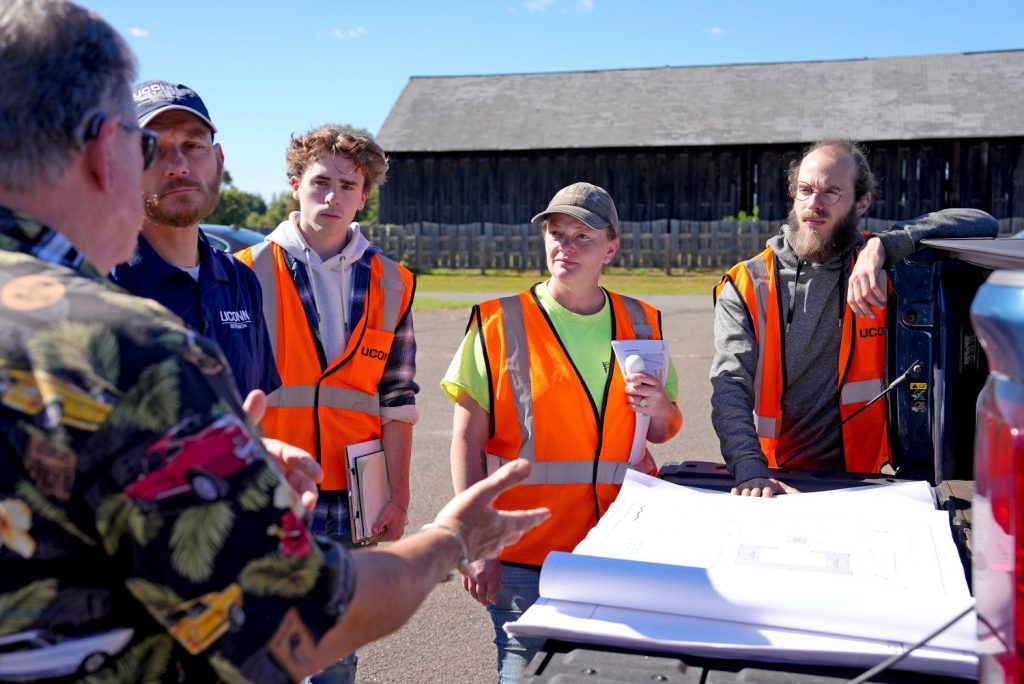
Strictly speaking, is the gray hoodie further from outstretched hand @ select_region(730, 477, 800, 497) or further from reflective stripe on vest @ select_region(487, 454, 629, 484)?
outstretched hand @ select_region(730, 477, 800, 497)

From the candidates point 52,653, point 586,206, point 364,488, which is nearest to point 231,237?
point 364,488

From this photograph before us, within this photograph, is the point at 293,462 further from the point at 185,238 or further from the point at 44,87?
the point at 185,238

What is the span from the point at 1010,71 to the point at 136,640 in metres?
39.6

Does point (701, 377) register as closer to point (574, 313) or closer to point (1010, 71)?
point (574, 313)

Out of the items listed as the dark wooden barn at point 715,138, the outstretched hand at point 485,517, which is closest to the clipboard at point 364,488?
the outstretched hand at point 485,517

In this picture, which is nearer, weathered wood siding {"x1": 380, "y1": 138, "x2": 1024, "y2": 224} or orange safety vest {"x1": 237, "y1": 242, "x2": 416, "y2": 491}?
orange safety vest {"x1": 237, "y1": 242, "x2": 416, "y2": 491}

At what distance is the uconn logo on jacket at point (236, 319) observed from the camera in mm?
3020

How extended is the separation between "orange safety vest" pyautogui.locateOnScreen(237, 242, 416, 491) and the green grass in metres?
17.1

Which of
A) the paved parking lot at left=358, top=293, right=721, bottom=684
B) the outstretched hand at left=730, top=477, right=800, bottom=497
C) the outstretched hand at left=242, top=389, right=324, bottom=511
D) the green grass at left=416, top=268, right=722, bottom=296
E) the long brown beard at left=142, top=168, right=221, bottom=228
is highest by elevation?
the long brown beard at left=142, top=168, right=221, bottom=228

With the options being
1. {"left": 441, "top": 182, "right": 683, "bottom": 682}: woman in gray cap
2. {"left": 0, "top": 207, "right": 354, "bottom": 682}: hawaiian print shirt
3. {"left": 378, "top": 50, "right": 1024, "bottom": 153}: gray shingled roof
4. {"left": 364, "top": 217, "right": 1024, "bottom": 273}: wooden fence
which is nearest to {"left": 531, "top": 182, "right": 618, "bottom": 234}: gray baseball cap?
{"left": 441, "top": 182, "right": 683, "bottom": 682}: woman in gray cap

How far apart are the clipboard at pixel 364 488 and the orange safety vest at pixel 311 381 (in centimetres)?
5

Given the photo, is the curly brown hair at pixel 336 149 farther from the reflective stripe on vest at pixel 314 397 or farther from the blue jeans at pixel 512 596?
the blue jeans at pixel 512 596

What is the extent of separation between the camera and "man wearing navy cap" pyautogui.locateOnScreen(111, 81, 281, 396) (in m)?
2.91

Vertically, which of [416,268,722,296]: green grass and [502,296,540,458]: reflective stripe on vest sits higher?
[502,296,540,458]: reflective stripe on vest
